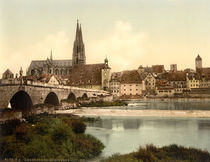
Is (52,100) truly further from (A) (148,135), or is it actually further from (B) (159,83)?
(B) (159,83)

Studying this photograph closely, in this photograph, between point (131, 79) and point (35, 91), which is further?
point (131, 79)

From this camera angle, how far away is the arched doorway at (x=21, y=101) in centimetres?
2833

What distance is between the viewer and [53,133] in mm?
17656

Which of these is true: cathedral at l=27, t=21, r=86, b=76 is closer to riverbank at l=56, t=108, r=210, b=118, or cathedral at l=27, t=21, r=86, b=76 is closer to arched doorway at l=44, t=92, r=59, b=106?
arched doorway at l=44, t=92, r=59, b=106

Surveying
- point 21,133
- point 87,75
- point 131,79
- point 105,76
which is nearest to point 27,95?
point 21,133

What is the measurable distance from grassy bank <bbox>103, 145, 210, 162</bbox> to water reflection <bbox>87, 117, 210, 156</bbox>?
11.1 ft

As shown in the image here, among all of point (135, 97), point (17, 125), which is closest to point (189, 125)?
point (17, 125)

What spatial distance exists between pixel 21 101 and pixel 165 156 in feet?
64.2

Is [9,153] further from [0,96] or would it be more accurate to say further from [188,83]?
[188,83]

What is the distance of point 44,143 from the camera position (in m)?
16.2

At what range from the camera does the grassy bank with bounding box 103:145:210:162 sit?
1367 cm

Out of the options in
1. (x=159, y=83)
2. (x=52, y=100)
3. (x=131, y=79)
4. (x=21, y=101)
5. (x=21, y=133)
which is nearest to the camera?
(x=21, y=133)

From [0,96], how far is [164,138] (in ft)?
47.0

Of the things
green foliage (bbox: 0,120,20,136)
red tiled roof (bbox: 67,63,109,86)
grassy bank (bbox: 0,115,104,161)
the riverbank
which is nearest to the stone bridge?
the riverbank
